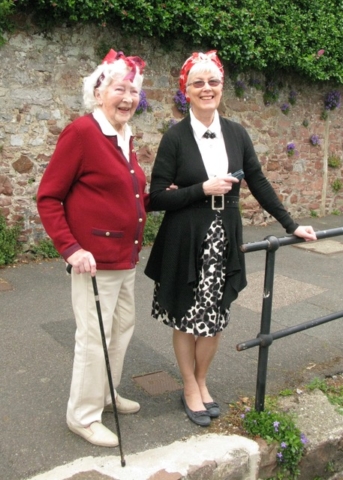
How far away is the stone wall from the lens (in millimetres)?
5961

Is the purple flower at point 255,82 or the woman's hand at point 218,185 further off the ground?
the purple flower at point 255,82

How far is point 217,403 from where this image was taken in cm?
316

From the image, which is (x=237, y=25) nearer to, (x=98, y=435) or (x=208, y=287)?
(x=208, y=287)

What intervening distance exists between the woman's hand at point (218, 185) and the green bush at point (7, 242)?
3.69 m

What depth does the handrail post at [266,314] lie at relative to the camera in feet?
9.36

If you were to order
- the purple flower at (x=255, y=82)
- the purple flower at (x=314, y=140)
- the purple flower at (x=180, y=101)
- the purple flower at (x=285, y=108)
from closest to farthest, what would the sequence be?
the purple flower at (x=180, y=101)
the purple flower at (x=255, y=82)
the purple flower at (x=285, y=108)
the purple flower at (x=314, y=140)

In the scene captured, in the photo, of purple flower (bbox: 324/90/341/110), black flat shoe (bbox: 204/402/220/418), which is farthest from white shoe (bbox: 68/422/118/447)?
purple flower (bbox: 324/90/341/110)

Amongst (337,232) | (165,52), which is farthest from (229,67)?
(337,232)

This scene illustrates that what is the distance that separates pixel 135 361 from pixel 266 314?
1.21 metres

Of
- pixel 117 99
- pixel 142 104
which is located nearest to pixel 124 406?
pixel 117 99

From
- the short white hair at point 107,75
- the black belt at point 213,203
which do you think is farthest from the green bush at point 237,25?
the black belt at point 213,203

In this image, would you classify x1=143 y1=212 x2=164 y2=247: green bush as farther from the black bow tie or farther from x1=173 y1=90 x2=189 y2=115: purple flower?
the black bow tie

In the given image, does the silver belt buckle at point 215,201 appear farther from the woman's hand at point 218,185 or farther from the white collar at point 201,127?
the white collar at point 201,127

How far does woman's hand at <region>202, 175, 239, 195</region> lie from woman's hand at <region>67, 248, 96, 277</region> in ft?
2.15
